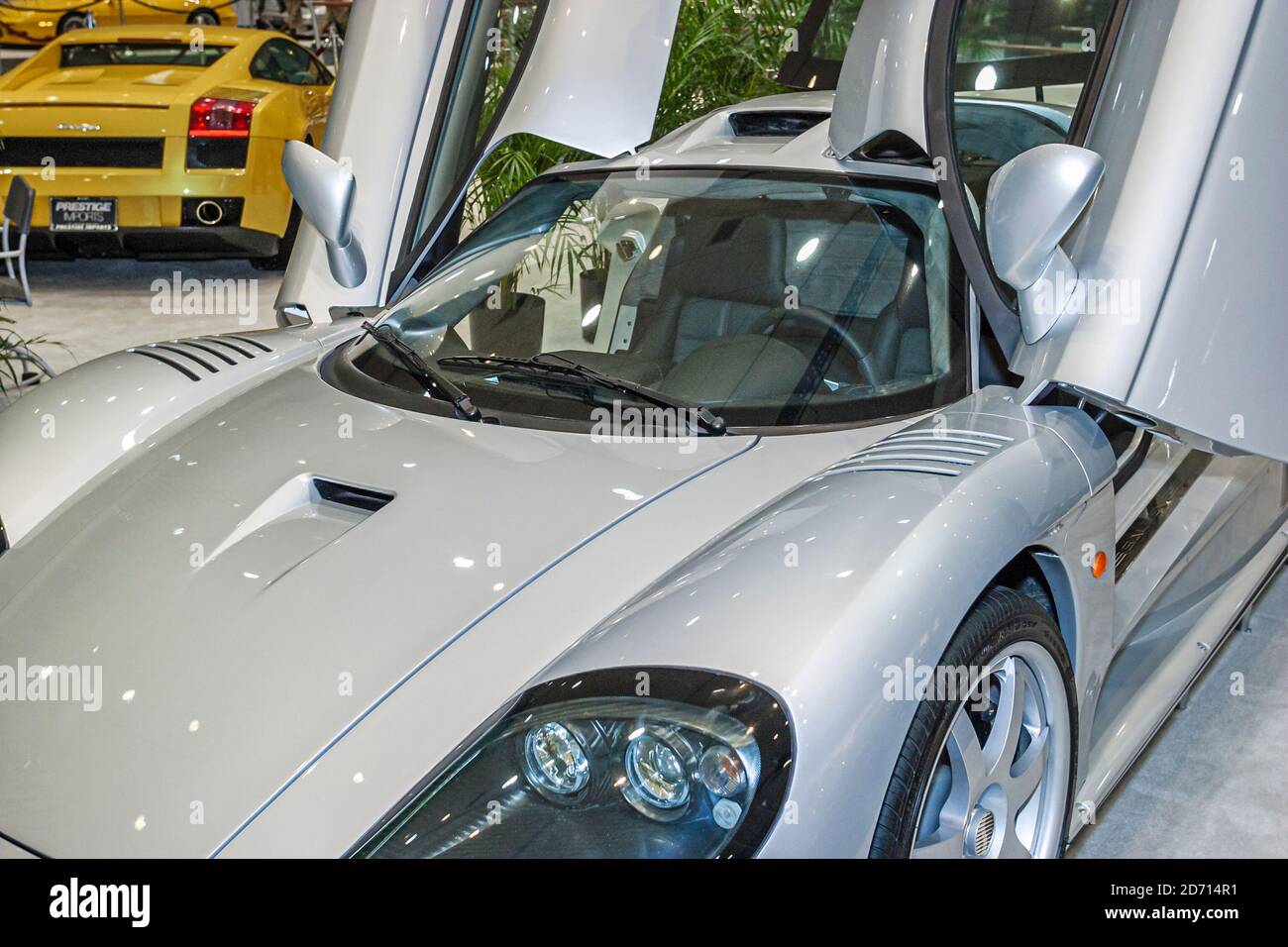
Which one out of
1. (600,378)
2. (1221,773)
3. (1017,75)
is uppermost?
(1017,75)

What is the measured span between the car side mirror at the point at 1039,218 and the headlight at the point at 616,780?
1.01 m

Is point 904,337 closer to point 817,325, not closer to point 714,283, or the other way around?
point 817,325

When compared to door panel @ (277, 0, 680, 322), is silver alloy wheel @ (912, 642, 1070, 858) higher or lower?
lower

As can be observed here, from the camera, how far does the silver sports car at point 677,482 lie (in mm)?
1566

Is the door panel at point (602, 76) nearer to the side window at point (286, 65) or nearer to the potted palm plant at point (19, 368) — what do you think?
the potted palm plant at point (19, 368)

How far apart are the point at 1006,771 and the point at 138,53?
7509 millimetres

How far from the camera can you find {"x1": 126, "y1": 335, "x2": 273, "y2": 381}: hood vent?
9.02 feet

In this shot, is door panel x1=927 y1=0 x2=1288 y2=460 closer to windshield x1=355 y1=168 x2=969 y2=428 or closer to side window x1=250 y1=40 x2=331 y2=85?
windshield x1=355 y1=168 x2=969 y2=428

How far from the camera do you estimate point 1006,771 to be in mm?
2000

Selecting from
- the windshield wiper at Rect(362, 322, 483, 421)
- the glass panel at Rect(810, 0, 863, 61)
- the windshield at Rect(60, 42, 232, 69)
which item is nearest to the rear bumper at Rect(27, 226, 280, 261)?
the windshield at Rect(60, 42, 232, 69)

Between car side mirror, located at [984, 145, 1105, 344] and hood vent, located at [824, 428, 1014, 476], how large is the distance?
0.30 m

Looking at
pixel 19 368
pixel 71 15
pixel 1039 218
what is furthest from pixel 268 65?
pixel 71 15

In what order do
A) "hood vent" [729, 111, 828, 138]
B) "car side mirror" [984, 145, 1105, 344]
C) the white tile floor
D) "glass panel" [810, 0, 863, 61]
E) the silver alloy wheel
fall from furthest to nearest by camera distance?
the white tile floor < "glass panel" [810, 0, 863, 61] < "hood vent" [729, 111, 828, 138] < "car side mirror" [984, 145, 1105, 344] < the silver alloy wheel

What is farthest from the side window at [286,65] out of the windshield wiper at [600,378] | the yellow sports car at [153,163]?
the windshield wiper at [600,378]
